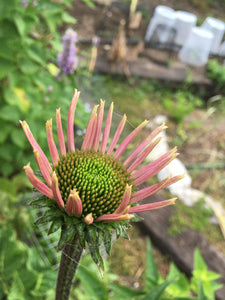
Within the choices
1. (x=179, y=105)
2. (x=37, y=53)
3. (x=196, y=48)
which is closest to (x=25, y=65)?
(x=37, y=53)

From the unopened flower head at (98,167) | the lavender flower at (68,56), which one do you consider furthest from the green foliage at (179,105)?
the unopened flower head at (98,167)

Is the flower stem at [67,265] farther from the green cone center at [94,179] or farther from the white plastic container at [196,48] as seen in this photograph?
the white plastic container at [196,48]

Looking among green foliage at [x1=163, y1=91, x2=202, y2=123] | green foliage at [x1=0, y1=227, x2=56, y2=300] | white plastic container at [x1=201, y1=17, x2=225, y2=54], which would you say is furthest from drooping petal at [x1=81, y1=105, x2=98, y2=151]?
white plastic container at [x1=201, y1=17, x2=225, y2=54]

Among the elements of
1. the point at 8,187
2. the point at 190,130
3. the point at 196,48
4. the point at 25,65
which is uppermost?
the point at 25,65

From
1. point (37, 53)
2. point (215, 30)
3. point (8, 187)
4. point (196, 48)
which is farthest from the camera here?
point (215, 30)

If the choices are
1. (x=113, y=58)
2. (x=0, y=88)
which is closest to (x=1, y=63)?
(x=0, y=88)

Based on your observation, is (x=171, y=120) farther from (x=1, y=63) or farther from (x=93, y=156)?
(x=93, y=156)

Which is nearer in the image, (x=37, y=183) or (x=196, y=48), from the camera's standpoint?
(x=37, y=183)

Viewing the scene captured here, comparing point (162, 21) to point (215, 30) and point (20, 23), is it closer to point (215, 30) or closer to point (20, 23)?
point (215, 30)
